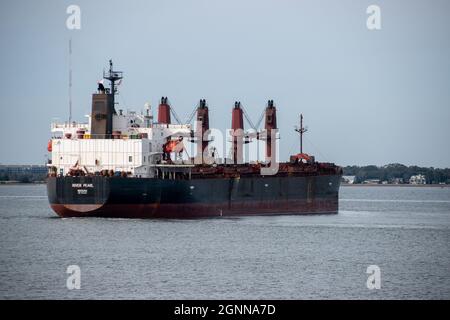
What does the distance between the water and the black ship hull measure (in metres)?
0.87

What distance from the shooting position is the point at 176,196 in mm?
54750

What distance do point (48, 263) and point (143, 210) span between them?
15856mm

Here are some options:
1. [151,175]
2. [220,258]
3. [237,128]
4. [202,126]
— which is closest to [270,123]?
[237,128]

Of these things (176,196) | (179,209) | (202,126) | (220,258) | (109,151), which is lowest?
(220,258)

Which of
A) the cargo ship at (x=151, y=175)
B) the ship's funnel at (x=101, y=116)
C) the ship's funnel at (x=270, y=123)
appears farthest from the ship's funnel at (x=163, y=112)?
the ship's funnel at (x=101, y=116)

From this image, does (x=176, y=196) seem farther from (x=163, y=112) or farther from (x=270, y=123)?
(x=270, y=123)

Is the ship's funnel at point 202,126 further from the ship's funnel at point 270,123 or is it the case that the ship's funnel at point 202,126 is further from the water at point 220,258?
the water at point 220,258

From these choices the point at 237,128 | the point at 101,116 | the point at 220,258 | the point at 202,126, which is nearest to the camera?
the point at 220,258

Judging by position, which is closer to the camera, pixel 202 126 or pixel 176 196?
pixel 176 196

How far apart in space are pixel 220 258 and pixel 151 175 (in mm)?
17610

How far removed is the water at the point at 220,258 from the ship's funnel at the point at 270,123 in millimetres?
14563

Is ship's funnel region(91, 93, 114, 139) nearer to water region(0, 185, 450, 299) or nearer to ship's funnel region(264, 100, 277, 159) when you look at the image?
water region(0, 185, 450, 299)

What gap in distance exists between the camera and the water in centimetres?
3212

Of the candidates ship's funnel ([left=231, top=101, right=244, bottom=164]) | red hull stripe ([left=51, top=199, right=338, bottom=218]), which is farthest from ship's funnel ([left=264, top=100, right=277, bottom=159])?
red hull stripe ([left=51, top=199, right=338, bottom=218])
